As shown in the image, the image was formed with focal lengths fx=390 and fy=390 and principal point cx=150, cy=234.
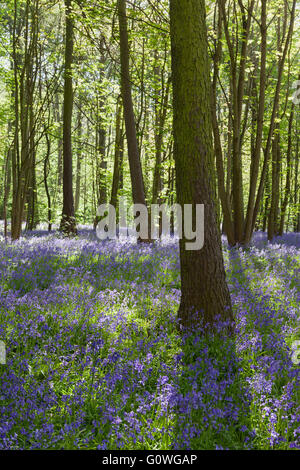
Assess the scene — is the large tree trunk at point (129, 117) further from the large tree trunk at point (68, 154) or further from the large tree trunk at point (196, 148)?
the large tree trunk at point (196, 148)

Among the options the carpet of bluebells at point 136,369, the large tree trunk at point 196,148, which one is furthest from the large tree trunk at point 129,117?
the large tree trunk at point 196,148

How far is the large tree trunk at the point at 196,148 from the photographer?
14.4 feet

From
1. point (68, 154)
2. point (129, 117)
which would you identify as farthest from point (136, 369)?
point (68, 154)

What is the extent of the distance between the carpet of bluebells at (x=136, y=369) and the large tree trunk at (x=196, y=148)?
0.45 m

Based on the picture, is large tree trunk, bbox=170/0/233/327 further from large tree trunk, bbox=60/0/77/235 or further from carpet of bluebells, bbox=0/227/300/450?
large tree trunk, bbox=60/0/77/235

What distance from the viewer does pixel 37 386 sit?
3.26 metres

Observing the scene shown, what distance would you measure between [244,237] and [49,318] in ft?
24.9

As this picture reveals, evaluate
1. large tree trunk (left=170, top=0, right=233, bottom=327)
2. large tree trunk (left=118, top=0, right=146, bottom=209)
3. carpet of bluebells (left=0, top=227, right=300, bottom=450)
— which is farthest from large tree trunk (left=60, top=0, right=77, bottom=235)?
large tree trunk (left=170, top=0, right=233, bottom=327)

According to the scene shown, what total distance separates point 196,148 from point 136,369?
245 cm

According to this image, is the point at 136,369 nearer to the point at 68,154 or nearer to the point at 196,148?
the point at 196,148

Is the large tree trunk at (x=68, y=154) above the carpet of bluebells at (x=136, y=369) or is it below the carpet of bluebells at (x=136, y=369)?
above

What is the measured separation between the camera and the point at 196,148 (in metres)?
4.41

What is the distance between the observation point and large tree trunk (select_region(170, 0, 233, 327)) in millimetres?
4379
